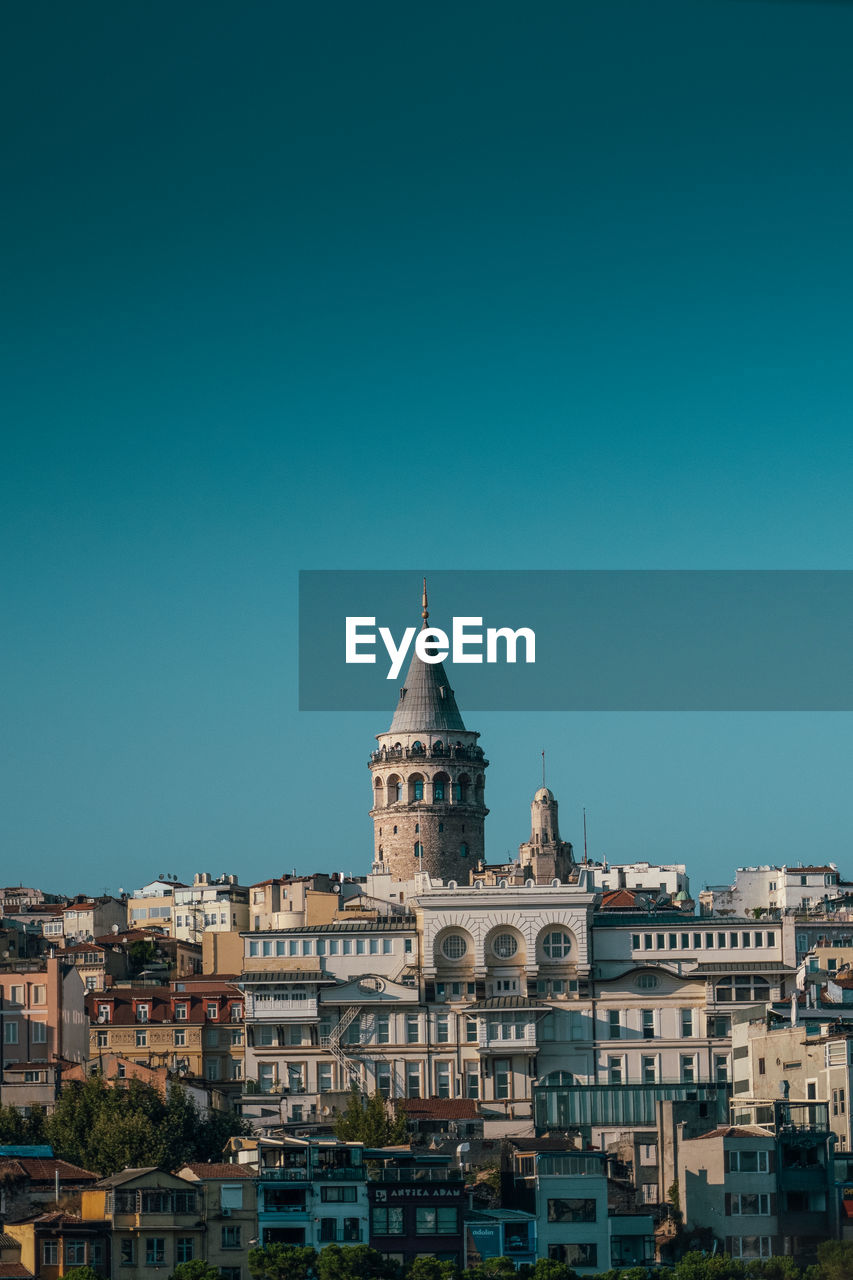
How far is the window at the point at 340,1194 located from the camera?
42594mm

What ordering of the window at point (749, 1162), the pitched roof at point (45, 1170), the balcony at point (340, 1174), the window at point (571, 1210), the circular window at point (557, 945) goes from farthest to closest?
the circular window at point (557, 945) < the pitched roof at point (45, 1170) < the window at point (749, 1162) < the window at point (571, 1210) < the balcony at point (340, 1174)

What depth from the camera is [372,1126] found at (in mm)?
52125

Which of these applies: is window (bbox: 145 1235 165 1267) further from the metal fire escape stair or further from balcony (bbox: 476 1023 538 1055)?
balcony (bbox: 476 1023 538 1055)

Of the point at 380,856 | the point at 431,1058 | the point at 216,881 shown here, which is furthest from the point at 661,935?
the point at 216,881

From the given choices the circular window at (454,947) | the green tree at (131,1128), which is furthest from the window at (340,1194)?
the circular window at (454,947)

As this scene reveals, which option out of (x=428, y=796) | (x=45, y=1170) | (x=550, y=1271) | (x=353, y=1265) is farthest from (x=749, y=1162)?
(x=428, y=796)

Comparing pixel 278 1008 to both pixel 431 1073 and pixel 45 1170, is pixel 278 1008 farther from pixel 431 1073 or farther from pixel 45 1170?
pixel 45 1170

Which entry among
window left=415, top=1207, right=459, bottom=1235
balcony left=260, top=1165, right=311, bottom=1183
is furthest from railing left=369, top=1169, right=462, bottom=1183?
balcony left=260, top=1165, right=311, bottom=1183

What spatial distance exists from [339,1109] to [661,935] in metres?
10.8

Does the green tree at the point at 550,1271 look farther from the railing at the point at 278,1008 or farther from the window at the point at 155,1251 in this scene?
the railing at the point at 278,1008

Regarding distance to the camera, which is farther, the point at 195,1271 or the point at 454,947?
the point at 454,947

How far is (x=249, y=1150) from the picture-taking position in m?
48.7

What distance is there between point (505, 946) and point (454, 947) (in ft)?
4.71

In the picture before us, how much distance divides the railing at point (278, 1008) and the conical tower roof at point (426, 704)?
2633cm
